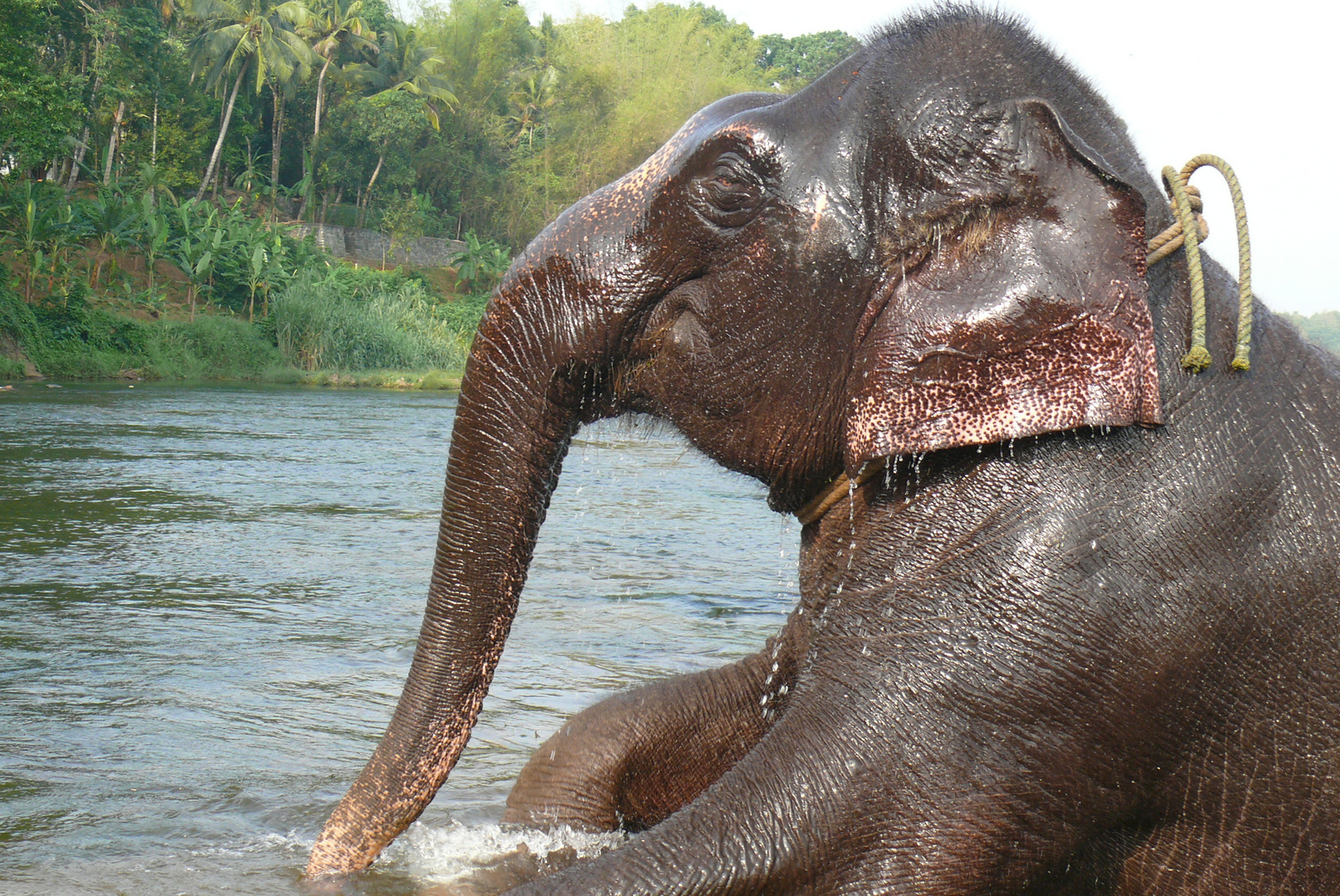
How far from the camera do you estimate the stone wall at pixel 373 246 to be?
44.0m

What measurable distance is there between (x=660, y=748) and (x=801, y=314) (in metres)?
1.10

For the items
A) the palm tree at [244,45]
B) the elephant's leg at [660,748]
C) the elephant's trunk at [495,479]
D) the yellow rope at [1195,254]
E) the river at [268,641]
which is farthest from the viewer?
the palm tree at [244,45]

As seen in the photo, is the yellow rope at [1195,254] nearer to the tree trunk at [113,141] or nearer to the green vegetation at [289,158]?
the green vegetation at [289,158]

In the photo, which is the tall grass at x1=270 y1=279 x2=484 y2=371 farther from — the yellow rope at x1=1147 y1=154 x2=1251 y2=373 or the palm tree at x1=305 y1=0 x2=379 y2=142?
the yellow rope at x1=1147 y1=154 x2=1251 y2=373

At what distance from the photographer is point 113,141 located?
36.9m

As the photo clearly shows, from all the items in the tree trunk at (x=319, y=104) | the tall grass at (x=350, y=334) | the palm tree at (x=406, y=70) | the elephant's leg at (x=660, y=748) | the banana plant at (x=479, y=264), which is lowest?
the elephant's leg at (x=660, y=748)

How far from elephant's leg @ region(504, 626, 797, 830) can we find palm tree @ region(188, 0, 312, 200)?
41.5 metres

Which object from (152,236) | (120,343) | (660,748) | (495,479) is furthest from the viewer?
(152,236)

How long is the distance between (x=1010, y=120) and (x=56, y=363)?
27.1 m

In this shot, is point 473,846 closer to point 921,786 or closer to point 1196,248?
point 921,786

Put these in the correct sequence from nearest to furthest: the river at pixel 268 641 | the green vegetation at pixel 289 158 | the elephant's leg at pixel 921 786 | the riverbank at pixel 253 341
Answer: the elephant's leg at pixel 921 786 → the river at pixel 268 641 → the riverbank at pixel 253 341 → the green vegetation at pixel 289 158

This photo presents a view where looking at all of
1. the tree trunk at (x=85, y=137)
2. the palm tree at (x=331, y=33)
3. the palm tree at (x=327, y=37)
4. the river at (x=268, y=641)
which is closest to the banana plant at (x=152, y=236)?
the tree trunk at (x=85, y=137)

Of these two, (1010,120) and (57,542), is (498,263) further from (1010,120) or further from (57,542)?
(1010,120)

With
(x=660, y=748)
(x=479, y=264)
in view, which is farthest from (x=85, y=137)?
(x=660, y=748)
